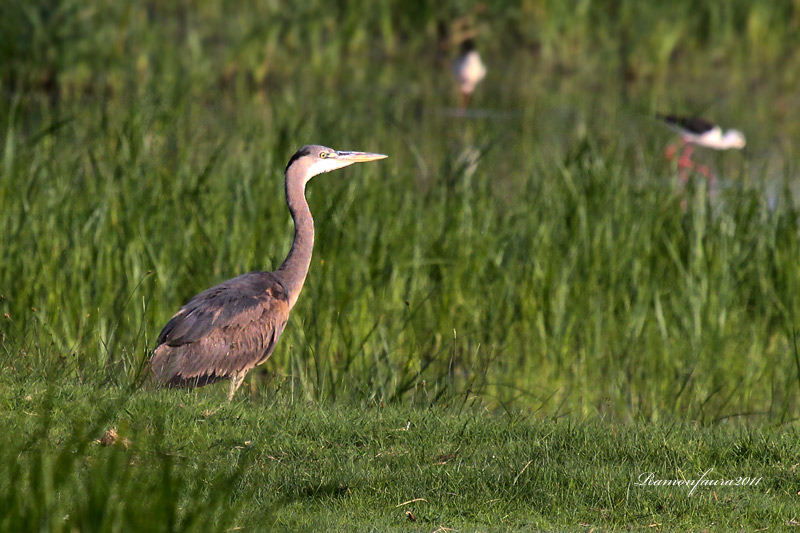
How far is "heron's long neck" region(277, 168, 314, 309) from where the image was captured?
6.63 meters

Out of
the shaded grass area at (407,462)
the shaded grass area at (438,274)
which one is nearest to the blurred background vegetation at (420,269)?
the shaded grass area at (438,274)

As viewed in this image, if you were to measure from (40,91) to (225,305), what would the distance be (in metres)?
10.1

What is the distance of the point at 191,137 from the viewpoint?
35.9 feet

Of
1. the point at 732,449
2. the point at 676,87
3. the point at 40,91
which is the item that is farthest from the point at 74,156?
the point at 676,87

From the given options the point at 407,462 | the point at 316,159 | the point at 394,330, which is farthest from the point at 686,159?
the point at 407,462

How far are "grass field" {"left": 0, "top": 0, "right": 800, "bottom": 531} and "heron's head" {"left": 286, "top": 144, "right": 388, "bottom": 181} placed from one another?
1.10ft

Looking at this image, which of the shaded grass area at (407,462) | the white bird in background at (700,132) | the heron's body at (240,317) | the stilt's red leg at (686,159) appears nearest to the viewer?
the shaded grass area at (407,462)

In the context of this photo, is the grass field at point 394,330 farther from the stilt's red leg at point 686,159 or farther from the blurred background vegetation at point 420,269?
the stilt's red leg at point 686,159

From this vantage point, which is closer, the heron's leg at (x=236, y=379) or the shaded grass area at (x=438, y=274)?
the heron's leg at (x=236, y=379)

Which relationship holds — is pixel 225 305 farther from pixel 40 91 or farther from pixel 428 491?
pixel 40 91

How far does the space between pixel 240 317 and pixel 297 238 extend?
2.22 ft

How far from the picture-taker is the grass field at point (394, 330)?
4699 mm

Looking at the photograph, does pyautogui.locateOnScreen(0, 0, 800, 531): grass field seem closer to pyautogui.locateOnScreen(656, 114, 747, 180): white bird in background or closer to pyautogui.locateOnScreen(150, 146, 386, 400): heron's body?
pyautogui.locateOnScreen(150, 146, 386, 400): heron's body

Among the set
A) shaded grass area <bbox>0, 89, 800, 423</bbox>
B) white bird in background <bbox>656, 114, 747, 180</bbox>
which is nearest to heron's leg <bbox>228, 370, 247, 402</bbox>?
shaded grass area <bbox>0, 89, 800, 423</bbox>
